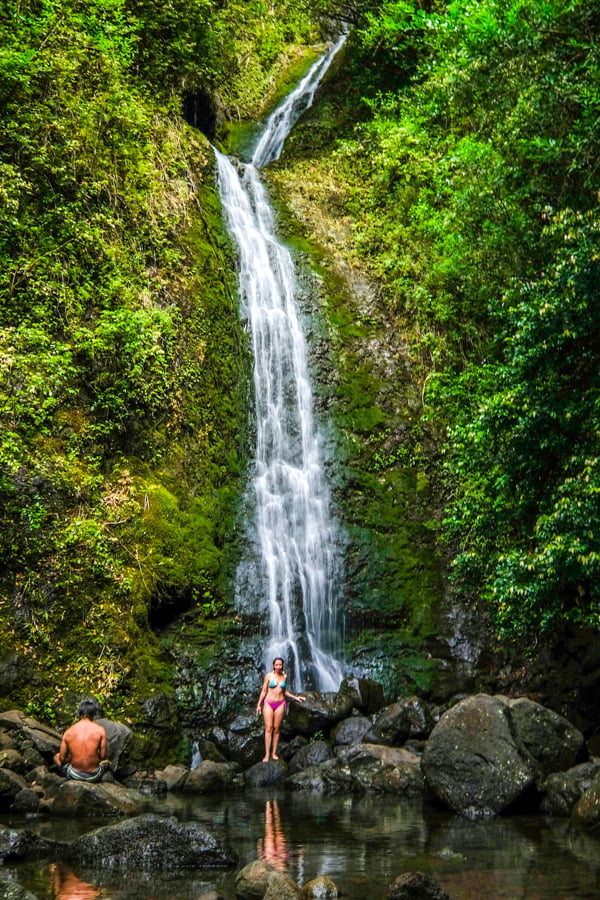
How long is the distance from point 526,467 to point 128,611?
7.03 metres

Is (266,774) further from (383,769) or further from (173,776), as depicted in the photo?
(383,769)

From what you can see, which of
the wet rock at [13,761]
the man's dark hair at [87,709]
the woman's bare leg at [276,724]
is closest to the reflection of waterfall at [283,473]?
the woman's bare leg at [276,724]

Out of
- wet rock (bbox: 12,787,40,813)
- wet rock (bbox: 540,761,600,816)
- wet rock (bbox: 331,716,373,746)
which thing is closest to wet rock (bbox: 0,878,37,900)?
wet rock (bbox: 12,787,40,813)

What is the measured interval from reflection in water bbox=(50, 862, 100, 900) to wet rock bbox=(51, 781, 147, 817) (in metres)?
2.16

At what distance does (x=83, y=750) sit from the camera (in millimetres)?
10086

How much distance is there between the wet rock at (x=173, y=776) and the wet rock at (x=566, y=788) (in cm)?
509

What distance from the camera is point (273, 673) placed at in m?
13.3

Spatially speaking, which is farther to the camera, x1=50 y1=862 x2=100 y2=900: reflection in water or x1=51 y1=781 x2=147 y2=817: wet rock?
x1=51 y1=781 x2=147 y2=817: wet rock

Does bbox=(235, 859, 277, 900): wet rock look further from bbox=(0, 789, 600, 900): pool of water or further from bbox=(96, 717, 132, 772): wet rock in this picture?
bbox=(96, 717, 132, 772): wet rock

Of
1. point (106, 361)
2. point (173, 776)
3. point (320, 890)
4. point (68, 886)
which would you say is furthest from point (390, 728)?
point (106, 361)

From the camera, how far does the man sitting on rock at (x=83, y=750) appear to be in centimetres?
1009

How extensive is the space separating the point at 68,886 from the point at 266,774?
595 cm

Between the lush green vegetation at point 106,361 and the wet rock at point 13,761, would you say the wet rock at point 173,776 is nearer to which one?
the lush green vegetation at point 106,361

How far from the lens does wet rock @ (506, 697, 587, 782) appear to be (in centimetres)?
1079
